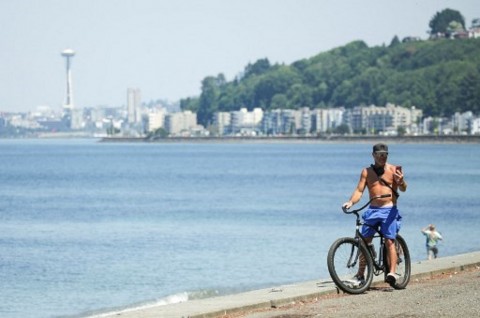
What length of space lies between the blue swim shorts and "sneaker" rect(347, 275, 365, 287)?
55 centimetres

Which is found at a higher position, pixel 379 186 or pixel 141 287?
pixel 379 186

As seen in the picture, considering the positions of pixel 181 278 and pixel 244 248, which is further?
pixel 244 248

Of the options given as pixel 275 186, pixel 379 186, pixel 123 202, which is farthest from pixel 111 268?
pixel 275 186

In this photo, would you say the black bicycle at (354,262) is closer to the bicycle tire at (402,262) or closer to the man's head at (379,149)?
the bicycle tire at (402,262)

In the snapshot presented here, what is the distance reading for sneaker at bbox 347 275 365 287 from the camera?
1750cm

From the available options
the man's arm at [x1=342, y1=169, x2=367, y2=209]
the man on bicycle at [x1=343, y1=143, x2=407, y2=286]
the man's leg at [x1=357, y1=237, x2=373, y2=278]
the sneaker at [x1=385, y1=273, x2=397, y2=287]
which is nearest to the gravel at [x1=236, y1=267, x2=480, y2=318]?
the sneaker at [x1=385, y1=273, x2=397, y2=287]

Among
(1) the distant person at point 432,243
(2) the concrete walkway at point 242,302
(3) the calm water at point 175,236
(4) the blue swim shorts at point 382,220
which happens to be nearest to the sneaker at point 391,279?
(4) the blue swim shorts at point 382,220

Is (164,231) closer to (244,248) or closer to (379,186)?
(244,248)

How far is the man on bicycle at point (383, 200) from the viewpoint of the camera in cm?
1769

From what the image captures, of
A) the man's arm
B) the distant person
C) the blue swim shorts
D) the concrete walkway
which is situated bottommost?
the distant person

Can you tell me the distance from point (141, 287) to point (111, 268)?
454 cm

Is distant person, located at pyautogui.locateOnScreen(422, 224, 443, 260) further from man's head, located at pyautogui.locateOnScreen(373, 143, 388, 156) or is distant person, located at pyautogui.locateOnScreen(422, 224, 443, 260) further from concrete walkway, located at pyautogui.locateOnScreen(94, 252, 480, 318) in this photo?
man's head, located at pyautogui.locateOnScreen(373, 143, 388, 156)

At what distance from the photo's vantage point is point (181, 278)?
108ft

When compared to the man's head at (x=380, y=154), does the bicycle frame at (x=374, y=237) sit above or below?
below
